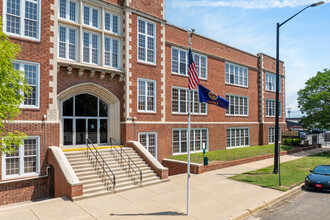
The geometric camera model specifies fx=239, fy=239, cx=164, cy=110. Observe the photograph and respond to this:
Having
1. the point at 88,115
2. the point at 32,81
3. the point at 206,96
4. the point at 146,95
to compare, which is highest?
the point at 32,81

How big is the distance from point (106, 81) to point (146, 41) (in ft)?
15.8

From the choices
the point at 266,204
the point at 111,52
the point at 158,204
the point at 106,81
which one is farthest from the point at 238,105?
the point at 158,204

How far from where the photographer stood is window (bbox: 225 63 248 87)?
27.7m

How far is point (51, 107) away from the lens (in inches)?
555

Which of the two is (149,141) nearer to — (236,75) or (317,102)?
(236,75)

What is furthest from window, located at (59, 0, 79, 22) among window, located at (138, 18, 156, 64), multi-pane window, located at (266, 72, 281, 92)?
multi-pane window, located at (266, 72, 281, 92)

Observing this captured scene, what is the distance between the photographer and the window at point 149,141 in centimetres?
1872

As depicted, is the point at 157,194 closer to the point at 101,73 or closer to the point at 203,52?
the point at 101,73

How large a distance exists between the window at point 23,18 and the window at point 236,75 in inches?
784

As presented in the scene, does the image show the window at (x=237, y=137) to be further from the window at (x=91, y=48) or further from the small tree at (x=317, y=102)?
the window at (x=91, y=48)

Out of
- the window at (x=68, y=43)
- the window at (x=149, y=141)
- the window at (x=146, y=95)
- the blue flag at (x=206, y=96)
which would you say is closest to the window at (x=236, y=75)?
the window at (x=146, y=95)

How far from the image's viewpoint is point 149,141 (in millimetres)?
19125

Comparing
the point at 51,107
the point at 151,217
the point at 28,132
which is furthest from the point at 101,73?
the point at 151,217

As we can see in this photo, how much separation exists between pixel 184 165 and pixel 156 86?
6.77 m
